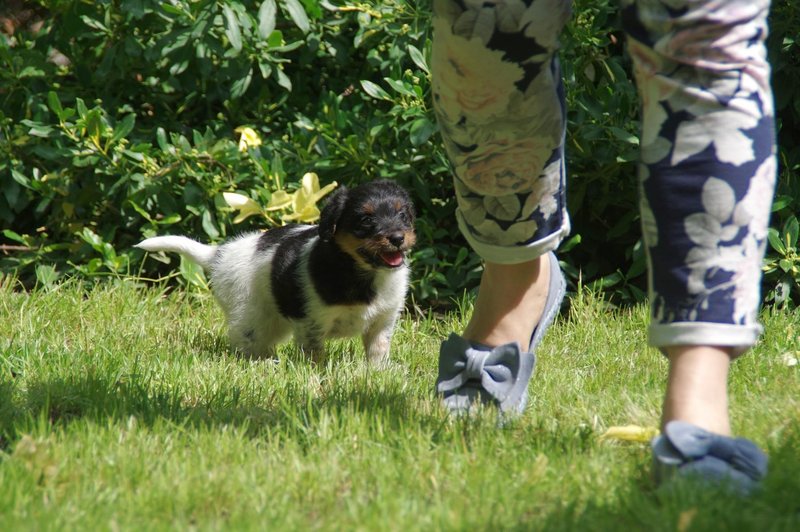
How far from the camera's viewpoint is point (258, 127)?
17.4ft

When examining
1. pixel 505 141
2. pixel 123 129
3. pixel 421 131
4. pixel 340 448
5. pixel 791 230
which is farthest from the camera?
pixel 123 129

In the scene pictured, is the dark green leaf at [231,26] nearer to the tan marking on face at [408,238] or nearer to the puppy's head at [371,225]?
the puppy's head at [371,225]

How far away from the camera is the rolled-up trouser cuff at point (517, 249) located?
260 centimetres

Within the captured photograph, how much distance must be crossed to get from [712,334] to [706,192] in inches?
10.5

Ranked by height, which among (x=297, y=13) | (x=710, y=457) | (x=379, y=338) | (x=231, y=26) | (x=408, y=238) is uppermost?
(x=297, y=13)

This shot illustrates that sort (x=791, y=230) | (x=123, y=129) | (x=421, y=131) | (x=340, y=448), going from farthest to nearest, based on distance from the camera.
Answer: (x=123, y=129), (x=421, y=131), (x=791, y=230), (x=340, y=448)

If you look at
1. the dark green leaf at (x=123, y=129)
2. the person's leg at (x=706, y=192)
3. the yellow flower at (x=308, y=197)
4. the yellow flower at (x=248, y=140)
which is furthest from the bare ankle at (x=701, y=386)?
the dark green leaf at (x=123, y=129)

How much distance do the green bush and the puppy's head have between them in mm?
373

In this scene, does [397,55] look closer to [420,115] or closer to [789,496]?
[420,115]

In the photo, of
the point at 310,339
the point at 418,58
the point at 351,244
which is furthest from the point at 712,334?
the point at 418,58

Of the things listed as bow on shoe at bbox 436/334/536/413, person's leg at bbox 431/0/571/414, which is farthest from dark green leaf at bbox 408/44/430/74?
bow on shoe at bbox 436/334/536/413

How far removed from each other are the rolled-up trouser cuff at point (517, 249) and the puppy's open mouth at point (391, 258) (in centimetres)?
152

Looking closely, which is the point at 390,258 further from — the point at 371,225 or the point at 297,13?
the point at 297,13

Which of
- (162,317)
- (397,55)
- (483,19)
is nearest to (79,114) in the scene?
(162,317)
